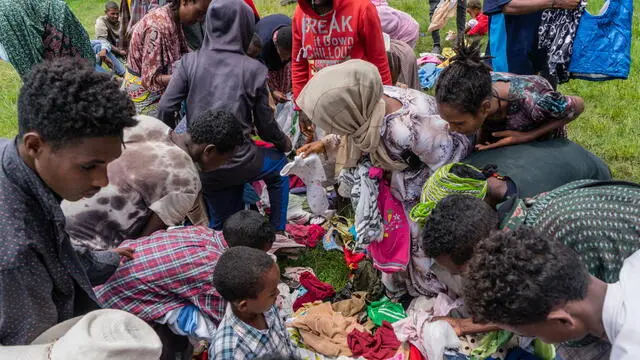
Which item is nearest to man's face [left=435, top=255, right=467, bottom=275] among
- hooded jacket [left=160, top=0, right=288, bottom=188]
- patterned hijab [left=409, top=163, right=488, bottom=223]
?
patterned hijab [left=409, top=163, right=488, bottom=223]

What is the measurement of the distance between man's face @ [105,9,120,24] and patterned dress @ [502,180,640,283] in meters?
6.38

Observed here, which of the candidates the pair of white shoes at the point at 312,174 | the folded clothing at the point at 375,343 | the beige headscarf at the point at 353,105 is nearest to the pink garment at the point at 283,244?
the pair of white shoes at the point at 312,174

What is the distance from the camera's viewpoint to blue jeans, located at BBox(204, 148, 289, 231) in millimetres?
3641

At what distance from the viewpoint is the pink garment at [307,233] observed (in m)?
4.10

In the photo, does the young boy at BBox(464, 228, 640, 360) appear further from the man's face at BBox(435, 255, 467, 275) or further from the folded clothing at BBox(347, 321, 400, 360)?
the folded clothing at BBox(347, 321, 400, 360)

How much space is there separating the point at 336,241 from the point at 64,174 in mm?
2561

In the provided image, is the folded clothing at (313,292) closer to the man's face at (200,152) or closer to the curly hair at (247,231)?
the curly hair at (247,231)

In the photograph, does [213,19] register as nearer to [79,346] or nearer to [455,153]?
[455,153]

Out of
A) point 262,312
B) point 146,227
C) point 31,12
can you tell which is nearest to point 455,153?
point 262,312

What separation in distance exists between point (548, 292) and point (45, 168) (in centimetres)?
158

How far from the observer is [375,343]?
3107 mm

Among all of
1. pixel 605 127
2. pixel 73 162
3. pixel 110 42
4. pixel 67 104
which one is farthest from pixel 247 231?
pixel 110 42

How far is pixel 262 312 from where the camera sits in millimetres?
2564

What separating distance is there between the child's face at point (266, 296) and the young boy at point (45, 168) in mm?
853
